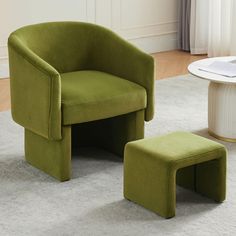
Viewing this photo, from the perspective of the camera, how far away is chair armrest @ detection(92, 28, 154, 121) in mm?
4645

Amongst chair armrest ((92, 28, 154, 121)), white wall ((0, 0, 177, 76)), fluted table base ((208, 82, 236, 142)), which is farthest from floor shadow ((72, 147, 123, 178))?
white wall ((0, 0, 177, 76))

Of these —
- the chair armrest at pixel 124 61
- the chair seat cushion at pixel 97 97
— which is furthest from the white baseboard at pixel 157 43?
the chair seat cushion at pixel 97 97

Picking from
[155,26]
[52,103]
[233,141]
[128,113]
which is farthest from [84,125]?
[155,26]

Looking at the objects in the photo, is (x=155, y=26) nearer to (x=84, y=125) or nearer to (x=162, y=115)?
(x=162, y=115)

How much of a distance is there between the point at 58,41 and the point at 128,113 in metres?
0.73

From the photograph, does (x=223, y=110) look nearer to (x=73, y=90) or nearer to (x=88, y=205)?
(x=73, y=90)

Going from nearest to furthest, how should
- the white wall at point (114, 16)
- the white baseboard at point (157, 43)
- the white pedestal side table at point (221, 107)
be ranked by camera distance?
the white pedestal side table at point (221, 107) < the white wall at point (114, 16) < the white baseboard at point (157, 43)

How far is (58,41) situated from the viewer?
4.86m

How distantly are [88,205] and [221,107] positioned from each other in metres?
1.52

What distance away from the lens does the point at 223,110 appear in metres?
5.10

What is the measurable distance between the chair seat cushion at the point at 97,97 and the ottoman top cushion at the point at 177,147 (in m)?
0.47

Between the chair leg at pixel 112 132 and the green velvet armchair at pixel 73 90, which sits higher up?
the green velvet armchair at pixel 73 90

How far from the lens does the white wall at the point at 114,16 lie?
6.91 meters

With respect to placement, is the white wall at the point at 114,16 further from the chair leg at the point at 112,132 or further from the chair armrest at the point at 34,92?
the chair armrest at the point at 34,92
